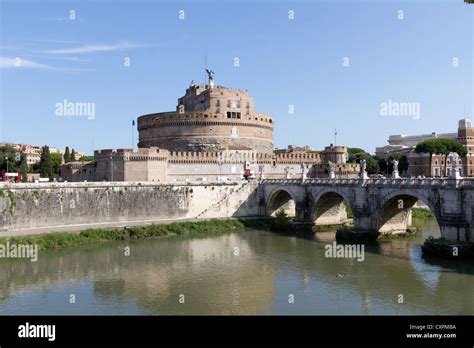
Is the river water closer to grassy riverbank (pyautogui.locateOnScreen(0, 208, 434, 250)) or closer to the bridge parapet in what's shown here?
grassy riverbank (pyautogui.locateOnScreen(0, 208, 434, 250))

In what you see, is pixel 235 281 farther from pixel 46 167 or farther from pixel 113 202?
pixel 46 167

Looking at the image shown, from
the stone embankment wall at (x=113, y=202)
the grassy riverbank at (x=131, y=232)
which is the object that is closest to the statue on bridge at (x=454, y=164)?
the grassy riverbank at (x=131, y=232)

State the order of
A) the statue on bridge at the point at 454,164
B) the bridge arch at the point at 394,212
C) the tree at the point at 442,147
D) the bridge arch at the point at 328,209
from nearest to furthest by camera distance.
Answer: the statue on bridge at the point at 454,164 < the bridge arch at the point at 394,212 < the bridge arch at the point at 328,209 < the tree at the point at 442,147

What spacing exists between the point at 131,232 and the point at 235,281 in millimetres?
14049

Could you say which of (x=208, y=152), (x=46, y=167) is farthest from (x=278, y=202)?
(x=46, y=167)

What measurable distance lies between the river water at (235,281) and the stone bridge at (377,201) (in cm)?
189

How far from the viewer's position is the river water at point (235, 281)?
1811 cm

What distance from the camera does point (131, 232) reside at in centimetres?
3384

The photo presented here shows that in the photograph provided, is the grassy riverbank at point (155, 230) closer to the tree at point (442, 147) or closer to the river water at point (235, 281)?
the river water at point (235, 281)

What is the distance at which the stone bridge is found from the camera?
24.6m

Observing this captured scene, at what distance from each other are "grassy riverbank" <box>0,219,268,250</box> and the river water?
1.28 m

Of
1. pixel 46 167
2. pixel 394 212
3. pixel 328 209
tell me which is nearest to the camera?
pixel 394 212

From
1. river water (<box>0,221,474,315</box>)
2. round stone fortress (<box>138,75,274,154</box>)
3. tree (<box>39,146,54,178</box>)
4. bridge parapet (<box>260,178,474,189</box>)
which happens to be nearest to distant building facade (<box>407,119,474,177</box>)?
round stone fortress (<box>138,75,274,154</box>)
